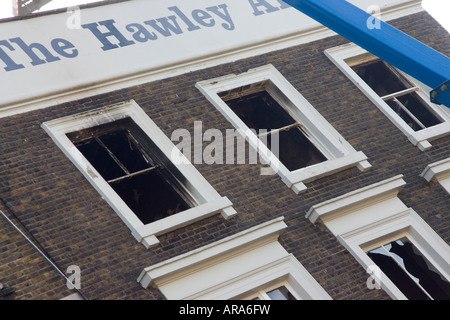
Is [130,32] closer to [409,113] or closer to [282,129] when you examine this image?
[282,129]

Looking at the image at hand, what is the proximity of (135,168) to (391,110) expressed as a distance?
450 centimetres

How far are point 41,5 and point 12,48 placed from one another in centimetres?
283

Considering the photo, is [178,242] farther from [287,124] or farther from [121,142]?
[287,124]

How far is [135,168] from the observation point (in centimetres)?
1561

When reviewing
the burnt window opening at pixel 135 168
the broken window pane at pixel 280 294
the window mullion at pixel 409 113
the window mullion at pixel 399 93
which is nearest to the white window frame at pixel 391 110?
the window mullion at pixel 399 93

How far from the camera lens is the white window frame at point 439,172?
16.0m

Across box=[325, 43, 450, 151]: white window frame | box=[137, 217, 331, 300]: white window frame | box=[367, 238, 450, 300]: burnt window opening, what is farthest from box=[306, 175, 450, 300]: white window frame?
box=[325, 43, 450, 151]: white window frame

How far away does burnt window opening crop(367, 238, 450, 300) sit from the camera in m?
15.0

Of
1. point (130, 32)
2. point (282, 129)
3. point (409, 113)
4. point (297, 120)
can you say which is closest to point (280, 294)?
point (282, 129)

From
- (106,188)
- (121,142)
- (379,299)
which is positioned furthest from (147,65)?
(379,299)

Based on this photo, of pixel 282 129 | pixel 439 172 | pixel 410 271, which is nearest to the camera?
pixel 410 271

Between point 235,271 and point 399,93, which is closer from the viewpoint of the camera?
point 235,271

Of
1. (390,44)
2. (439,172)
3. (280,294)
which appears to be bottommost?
(280,294)
